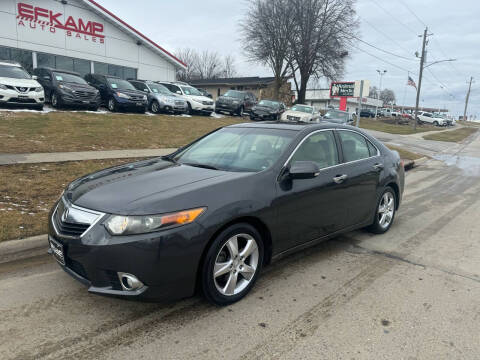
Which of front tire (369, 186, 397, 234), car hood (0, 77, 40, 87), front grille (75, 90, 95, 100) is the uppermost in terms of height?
car hood (0, 77, 40, 87)

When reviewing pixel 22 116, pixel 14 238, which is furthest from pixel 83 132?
pixel 14 238

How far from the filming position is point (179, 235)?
2725 mm

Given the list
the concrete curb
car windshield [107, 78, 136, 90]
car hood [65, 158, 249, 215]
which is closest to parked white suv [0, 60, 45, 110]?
car windshield [107, 78, 136, 90]

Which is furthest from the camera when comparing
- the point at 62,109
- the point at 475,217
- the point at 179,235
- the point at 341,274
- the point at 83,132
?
the point at 62,109

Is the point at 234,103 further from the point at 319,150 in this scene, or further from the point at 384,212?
the point at 319,150

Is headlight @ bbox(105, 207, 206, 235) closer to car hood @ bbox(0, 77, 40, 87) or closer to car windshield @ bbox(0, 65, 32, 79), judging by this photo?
car hood @ bbox(0, 77, 40, 87)

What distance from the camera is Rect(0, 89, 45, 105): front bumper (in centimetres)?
1268

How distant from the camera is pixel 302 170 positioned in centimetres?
349

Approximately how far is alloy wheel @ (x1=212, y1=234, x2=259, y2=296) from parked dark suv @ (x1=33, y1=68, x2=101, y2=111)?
13677 mm

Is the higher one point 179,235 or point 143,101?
point 143,101

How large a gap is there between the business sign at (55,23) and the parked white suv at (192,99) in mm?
7581

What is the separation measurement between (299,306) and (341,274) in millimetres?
879

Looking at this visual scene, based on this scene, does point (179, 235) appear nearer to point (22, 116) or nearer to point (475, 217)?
point (475, 217)

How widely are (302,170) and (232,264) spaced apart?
1115mm
